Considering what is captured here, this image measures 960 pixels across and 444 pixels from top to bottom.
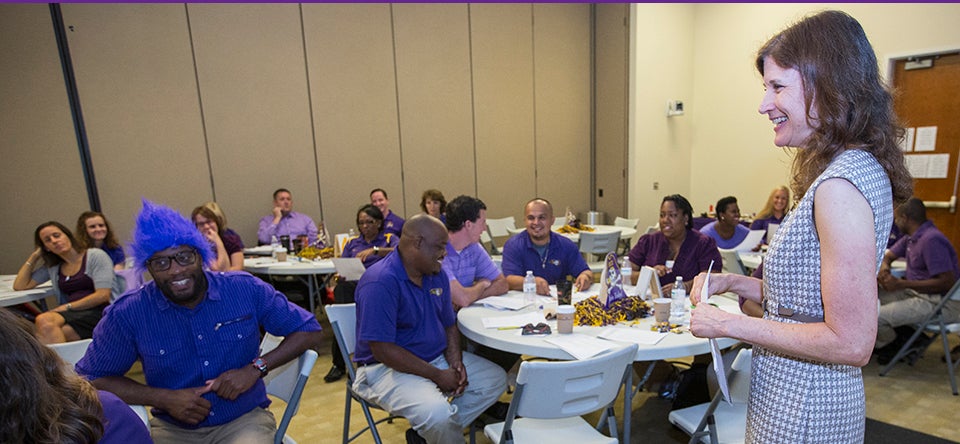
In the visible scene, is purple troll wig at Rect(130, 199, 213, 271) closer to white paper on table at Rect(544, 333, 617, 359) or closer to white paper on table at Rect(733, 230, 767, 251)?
white paper on table at Rect(544, 333, 617, 359)

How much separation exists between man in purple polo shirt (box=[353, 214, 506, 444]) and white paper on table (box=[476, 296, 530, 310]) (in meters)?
0.30

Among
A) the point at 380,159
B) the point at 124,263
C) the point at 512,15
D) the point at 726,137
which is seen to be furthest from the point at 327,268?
the point at 726,137

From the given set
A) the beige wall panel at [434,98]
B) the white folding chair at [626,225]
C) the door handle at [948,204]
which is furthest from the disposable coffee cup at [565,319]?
the door handle at [948,204]

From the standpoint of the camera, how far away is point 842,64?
97cm

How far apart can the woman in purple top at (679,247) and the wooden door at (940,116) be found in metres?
4.06

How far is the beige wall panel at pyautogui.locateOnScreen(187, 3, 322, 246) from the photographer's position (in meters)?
5.99

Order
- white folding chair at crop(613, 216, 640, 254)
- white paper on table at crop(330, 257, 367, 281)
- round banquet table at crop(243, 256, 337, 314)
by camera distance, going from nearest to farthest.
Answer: white paper on table at crop(330, 257, 367, 281)
round banquet table at crop(243, 256, 337, 314)
white folding chair at crop(613, 216, 640, 254)

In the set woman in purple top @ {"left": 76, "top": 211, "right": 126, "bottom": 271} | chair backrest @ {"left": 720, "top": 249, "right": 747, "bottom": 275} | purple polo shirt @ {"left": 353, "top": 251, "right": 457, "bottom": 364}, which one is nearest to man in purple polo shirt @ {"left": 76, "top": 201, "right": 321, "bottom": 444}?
purple polo shirt @ {"left": 353, "top": 251, "right": 457, "bottom": 364}

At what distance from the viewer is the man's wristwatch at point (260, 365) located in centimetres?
208

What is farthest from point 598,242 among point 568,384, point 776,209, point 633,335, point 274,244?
point 568,384

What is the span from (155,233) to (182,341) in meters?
0.45

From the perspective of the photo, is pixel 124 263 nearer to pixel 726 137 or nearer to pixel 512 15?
pixel 512 15

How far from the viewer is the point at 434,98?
738 centimetres

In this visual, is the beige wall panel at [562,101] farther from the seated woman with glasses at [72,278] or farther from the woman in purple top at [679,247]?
the seated woman with glasses at [72,278]
